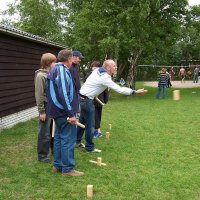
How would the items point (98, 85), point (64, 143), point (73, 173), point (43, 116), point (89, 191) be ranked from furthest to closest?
point (98, 85) < point (43, 116) < point (73, 173) < point (64, 143) < point (89, 191)

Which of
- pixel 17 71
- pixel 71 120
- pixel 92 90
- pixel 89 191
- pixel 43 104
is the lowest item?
pixel 89 191

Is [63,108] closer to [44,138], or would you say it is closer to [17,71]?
[44,138]

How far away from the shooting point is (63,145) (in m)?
6.05

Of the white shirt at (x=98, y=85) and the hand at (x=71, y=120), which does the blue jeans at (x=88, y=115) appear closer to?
the white shirt at (x=98, y=85)

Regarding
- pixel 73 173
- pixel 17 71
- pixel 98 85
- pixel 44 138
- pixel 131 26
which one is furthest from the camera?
pixel 131 26

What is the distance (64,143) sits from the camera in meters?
6.04

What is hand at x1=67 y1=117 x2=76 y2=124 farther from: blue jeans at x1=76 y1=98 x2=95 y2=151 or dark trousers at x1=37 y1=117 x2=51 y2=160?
blue jeans at x1=76 y1=98 x2=95 y2=151

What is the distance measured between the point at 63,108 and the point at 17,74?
615 cm

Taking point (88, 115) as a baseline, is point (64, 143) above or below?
below

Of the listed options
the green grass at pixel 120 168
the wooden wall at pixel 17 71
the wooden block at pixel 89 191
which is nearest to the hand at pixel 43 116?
the green grass at pixel 120 168

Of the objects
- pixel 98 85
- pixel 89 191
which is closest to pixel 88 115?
pixel 98 85

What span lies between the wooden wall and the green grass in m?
0.85

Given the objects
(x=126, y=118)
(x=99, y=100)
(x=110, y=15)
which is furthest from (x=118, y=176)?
(x=110, y=15)

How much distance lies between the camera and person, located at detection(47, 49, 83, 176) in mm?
5770
